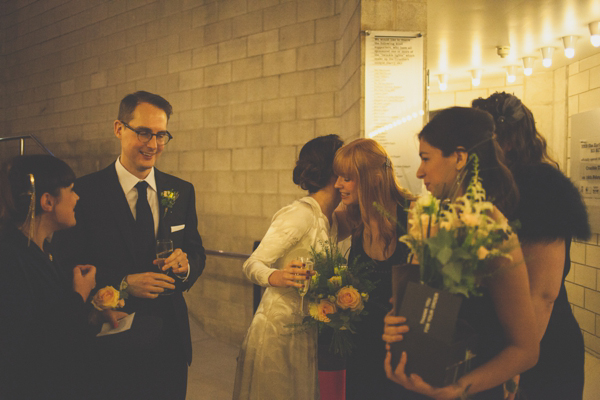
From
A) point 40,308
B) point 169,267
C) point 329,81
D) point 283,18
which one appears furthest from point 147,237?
point 283,18

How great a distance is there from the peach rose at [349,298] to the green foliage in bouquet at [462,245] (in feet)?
2.02

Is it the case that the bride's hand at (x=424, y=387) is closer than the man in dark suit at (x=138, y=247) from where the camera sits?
Yes

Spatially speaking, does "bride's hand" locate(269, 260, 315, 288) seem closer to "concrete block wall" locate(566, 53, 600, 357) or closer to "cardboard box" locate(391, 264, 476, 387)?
"cardboard box" locate(391, 264, 476, 387)

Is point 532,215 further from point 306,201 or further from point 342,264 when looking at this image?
point 306,201

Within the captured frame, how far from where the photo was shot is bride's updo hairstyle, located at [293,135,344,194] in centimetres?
227

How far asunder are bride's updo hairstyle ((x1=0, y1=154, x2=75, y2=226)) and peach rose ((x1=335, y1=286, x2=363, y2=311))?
113 cm

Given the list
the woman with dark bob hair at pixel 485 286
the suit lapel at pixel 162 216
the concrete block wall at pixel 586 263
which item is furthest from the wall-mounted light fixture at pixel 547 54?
the suit lapel at pixel 162 216

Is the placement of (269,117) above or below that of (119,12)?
below

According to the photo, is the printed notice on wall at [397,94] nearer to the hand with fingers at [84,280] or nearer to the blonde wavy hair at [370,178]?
the blonde wavy hair at [370,178]

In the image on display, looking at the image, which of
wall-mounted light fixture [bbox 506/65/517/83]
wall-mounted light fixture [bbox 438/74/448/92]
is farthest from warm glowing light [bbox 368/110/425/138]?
wall-mounted light fixture [bbox 438/74/448/92]

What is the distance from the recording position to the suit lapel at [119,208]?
201 cm

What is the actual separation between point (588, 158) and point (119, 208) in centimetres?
452

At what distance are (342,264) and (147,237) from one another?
877 millimetres

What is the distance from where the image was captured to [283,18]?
463cm
